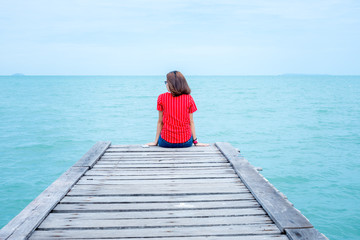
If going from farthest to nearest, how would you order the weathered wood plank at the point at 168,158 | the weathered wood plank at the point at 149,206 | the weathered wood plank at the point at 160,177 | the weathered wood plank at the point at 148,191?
1. the weathered wood plank at the point at 168,158
2. the weathered wood plank at the point at 160,177
3. the weathered wood plank at the point at 148,191
4. the weathered wood plank at the point at 149,206

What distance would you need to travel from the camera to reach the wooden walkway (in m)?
2.61

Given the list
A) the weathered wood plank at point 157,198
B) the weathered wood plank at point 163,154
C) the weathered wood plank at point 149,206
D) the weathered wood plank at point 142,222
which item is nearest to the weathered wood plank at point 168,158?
the weathered wood plank at point 163,154

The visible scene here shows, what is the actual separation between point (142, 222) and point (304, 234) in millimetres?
1379

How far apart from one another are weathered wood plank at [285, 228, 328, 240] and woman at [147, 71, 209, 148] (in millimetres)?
3023

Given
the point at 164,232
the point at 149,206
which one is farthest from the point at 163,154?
the point at 164,232

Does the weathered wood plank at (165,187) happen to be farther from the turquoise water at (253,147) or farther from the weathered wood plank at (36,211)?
the turquoise water at (253,147)

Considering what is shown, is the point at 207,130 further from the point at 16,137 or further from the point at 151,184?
the point at 151,184

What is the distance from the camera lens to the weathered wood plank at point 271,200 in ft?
8.93

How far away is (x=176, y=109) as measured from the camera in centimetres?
529

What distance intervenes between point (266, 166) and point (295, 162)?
1250 mm

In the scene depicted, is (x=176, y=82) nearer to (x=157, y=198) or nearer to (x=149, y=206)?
(x=157, y=198)

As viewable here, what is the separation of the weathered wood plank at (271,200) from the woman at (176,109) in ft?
3.81

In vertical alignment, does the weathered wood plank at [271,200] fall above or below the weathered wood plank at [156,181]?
above

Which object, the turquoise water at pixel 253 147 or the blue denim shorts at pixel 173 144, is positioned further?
the turquoise water at pixel 253 147
